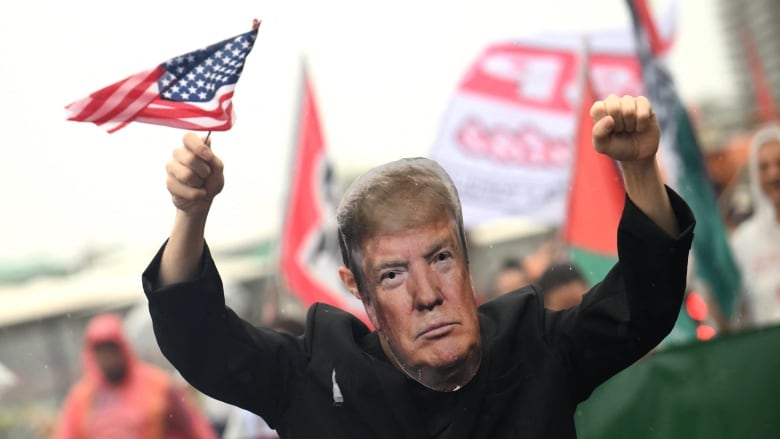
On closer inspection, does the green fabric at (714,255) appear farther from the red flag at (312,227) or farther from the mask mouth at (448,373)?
the mask mouth at (448,373)

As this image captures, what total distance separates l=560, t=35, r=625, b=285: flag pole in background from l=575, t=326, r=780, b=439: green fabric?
1.55m

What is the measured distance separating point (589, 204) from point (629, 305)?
305cm

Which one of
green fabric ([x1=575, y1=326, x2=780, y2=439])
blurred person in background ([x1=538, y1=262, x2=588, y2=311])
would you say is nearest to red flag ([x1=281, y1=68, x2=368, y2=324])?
blurred person in background ([x1=538, y1=262, x2=588, y2=311])

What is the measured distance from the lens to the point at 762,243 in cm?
468

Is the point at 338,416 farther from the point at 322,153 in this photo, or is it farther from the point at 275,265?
the point at 322,153

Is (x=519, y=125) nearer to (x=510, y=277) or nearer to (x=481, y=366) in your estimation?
(x=510, y=277)

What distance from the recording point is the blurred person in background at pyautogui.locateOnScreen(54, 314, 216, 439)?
473 centimetres

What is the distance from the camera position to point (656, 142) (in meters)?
1.94

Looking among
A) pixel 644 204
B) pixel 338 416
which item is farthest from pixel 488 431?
pixel 644 204

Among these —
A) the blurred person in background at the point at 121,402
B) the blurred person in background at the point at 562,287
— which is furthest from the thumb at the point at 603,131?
the blurred person in background at the point at 121,402

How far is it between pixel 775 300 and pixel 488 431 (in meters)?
2.87

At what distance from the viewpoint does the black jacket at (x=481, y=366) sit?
6.43 ft

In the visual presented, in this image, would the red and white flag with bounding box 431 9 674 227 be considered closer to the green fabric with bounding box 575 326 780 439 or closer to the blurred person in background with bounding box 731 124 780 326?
the blurred person in background with bounding box 731 124 780 326

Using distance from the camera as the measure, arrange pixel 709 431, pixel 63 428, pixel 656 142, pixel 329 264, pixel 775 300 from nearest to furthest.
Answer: pixel 656 142, pixel 709 431, pixel 775 300, pixel 63 428, pixel 329 264
